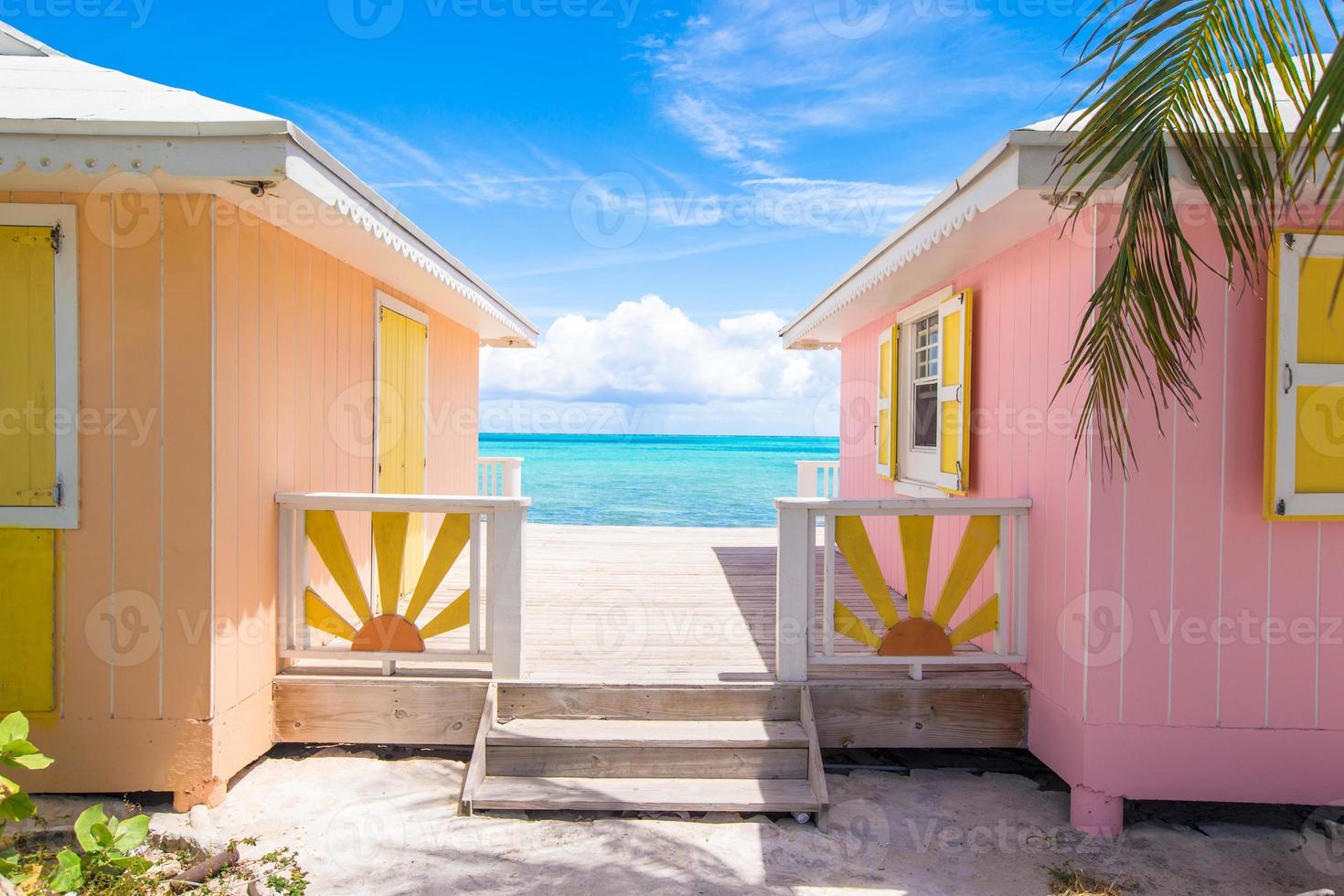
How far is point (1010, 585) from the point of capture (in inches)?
139

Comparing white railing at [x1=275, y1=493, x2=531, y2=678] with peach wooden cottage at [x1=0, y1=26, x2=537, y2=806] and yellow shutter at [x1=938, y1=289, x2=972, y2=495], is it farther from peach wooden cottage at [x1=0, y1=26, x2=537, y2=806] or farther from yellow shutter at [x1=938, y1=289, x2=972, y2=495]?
yellow shutter at [x1=938, y1=289, x2=972, y2=495]

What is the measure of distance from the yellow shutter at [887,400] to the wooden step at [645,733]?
9.49ft

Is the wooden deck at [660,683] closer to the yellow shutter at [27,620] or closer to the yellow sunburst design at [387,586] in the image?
the yellow sunburst design at [387,586]

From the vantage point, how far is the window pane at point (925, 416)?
5.19 meters

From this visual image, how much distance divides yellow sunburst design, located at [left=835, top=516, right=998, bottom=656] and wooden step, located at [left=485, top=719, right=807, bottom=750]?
1.99 feet

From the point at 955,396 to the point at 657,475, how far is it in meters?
31.3

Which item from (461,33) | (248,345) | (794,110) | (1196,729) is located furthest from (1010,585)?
(794,110)

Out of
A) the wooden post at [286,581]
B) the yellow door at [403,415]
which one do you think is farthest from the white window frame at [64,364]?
the yellow door at [403,415]

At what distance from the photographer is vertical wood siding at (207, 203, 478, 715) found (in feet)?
10.1

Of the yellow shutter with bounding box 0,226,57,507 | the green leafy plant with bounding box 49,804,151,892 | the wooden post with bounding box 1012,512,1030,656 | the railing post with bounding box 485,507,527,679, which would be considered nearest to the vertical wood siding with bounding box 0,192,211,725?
the yellow shutter with bounding box 0,226,57,507

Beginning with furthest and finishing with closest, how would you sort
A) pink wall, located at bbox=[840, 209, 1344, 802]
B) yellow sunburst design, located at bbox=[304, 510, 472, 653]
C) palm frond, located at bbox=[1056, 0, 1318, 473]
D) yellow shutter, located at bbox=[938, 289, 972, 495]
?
1. yellow shutter, located at bbox=[938, 289, 972, 495]
2. yellow sunburst design, located at bbox=[304, 510, 472, 653]
3. pink wall, located at bbox=[840, 209, 1344, 802]
4. palm frond, located at bbox=[1056, 0, 1318, 473]

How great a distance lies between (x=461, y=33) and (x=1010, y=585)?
8.19m

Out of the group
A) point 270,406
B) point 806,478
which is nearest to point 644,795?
point 270,406

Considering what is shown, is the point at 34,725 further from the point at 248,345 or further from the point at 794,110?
the point at 794,110
